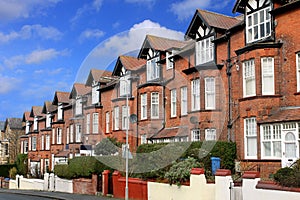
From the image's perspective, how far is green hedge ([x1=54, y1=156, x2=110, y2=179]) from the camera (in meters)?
33.8

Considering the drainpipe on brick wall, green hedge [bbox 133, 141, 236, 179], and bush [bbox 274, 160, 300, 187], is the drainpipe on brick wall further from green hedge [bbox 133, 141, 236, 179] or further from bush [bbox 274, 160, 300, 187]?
bush [bbox 274, 160, 300, 187]

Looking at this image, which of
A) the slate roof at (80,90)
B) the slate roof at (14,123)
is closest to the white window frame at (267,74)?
the slate roof at (80,90)

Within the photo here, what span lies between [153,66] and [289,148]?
1761 centimetres

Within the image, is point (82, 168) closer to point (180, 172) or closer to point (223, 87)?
point (223, 87)

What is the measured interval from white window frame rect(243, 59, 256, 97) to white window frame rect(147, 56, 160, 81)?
1229 centimetres

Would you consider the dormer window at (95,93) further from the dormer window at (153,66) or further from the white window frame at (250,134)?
the white window frame at (250,134)

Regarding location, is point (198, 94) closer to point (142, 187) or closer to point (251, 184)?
point (142, 187)

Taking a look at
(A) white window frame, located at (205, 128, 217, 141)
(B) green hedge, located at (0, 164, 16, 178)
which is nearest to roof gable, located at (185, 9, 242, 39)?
(A) white window frame, located at (205, 128, 217, 141)

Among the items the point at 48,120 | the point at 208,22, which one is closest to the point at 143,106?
the point at 208,22

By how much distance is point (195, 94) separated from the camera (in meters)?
30.7

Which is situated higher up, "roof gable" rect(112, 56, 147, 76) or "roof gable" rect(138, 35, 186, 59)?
"roof gable" rect(138, 35, 186, 59)

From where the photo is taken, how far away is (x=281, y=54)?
77.8 ft

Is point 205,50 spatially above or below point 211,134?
above

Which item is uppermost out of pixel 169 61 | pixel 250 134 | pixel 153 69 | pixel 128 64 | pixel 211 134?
pixel 128 64
